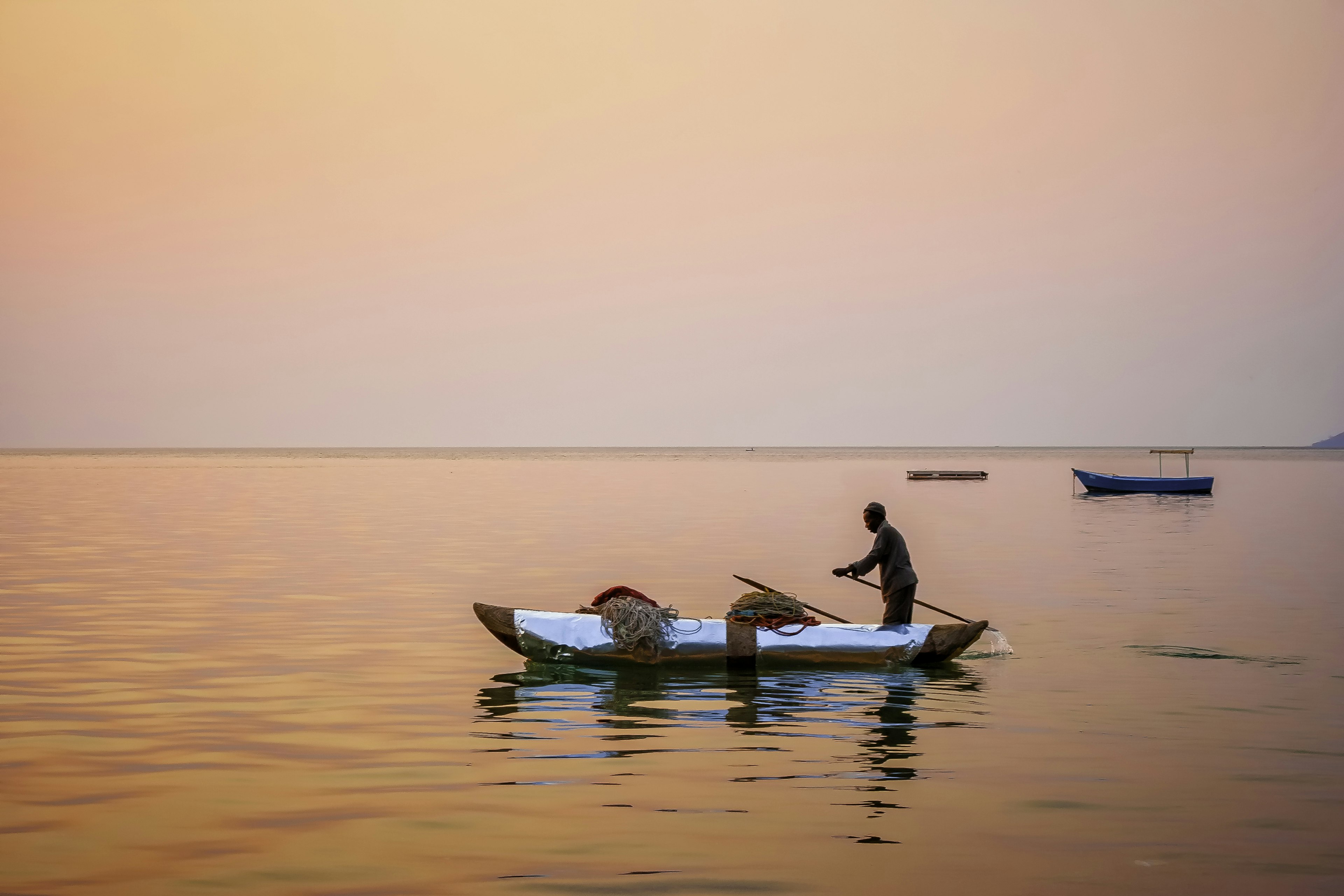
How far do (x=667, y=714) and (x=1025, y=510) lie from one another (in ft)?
149

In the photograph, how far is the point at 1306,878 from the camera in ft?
26.7

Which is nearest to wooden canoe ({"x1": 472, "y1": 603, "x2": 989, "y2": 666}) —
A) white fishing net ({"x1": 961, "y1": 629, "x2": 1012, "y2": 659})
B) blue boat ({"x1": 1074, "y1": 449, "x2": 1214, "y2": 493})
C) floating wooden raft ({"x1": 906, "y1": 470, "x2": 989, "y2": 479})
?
white fishing net ({"x1": 961, "y1": 629, "x2": 1012, "y2": 659})

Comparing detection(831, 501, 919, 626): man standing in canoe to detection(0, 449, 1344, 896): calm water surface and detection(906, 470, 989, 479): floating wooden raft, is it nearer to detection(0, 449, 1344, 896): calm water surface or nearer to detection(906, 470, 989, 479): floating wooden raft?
detection(0, 449, 1344, 896): calm water surface

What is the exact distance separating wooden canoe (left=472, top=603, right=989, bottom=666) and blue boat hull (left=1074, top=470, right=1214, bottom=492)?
54695mm

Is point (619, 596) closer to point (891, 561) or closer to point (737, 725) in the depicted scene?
point (891, 561)

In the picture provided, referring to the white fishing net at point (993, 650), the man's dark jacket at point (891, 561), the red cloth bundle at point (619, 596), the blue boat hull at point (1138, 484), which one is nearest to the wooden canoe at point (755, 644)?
the red cloth bundle at point (619, 596)

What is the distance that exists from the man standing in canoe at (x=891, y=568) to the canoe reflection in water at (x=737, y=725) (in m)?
0.77

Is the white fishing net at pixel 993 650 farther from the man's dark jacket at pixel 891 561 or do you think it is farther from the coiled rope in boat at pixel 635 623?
the coiled rope in boat at pixel 635 623

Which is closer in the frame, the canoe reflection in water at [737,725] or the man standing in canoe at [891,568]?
the canoe reflection in water at [737,725]

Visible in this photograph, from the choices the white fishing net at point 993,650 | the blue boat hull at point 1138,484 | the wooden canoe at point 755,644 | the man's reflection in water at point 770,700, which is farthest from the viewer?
the blue boat hull at point 1138,484

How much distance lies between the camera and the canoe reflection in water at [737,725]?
33.6 ft

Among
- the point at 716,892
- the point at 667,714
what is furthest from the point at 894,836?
the point at 667,714

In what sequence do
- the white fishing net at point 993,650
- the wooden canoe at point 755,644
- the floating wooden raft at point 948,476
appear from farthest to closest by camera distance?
1. the floating wooden raft at point 948,476
2. the white fishing net at point 993,650
3. the wooden canoe at point 755,644

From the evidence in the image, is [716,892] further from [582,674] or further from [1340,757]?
[582,674]
